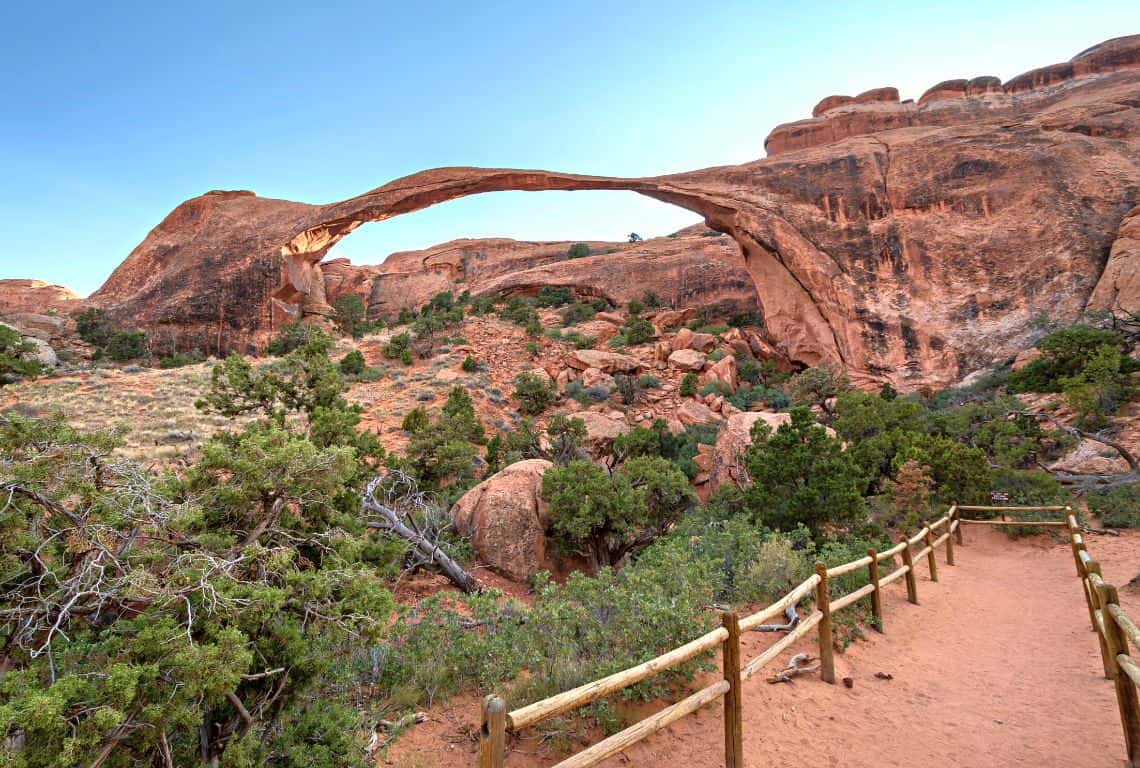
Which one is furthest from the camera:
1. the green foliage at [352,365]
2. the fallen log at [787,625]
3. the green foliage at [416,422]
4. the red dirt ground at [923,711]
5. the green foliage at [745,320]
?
the green foliage at [745,320]

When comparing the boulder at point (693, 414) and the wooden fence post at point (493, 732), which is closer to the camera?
the wooden fence post at point (493, 732)

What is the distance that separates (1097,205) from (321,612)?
23.7 m

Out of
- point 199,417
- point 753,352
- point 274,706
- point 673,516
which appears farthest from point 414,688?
point 753,352

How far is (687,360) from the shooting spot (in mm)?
19906

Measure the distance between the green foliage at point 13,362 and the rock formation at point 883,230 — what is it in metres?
4.30

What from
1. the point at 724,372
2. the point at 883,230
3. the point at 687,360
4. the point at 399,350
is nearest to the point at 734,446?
the point at 724,372

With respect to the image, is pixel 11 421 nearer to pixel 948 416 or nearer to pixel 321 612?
pixel 321 612

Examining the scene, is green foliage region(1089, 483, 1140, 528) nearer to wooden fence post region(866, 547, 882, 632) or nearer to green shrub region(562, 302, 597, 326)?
wooden fence post region(866, 547, 882, 632)

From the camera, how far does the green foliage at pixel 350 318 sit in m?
26.5

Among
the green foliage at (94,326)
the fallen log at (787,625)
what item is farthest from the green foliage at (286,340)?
→ the fallen log at (787,625)

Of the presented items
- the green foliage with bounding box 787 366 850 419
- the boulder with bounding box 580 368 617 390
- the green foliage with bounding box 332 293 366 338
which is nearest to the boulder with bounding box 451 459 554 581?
the boulder with bounding box 580 368 617 390

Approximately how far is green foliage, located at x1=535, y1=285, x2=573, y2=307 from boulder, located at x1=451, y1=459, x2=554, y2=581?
64.4 ft

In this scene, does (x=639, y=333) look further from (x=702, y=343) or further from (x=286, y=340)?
(x=286, y=340)

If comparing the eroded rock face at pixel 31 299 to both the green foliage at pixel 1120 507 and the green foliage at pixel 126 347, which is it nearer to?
the green foliage at pixel 126 347
